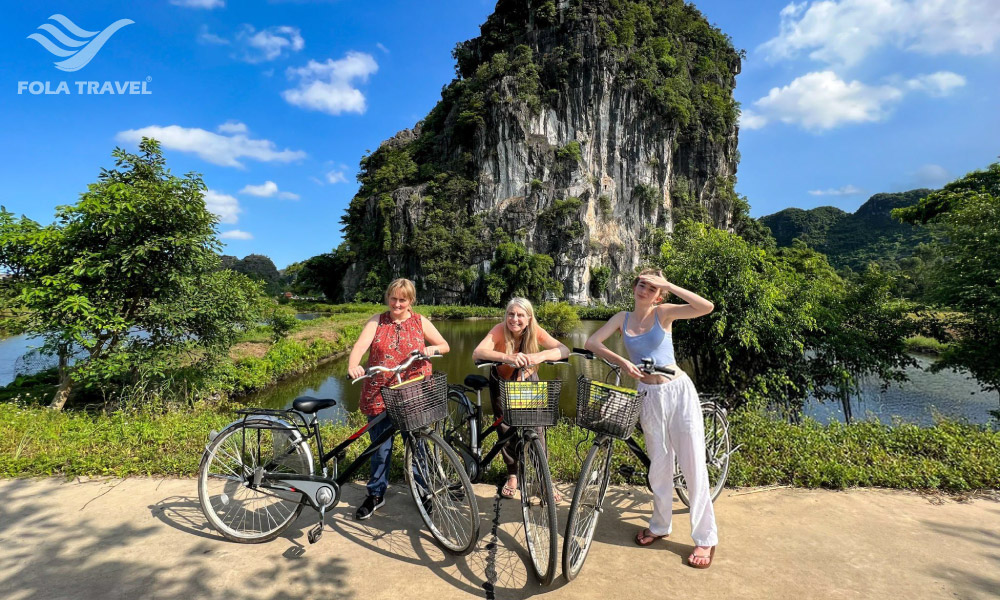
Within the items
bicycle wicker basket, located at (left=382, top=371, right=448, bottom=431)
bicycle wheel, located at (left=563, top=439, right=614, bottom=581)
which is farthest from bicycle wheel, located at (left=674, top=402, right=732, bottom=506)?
bicycle wicker basket, located at (left=382, top=371, right=448, bottom=431)

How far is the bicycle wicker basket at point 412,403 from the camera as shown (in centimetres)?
259

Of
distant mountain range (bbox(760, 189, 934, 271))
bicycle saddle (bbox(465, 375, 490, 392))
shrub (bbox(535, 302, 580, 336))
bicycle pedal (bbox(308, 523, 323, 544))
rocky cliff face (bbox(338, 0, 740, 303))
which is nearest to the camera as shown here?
bicycle pedal (bbox(308, 523, 323, 544))

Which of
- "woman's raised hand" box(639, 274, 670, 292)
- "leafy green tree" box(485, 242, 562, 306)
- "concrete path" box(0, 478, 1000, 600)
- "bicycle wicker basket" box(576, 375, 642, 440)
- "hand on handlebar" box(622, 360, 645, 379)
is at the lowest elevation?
"concrete path" box(0, 478, 1000, 600)

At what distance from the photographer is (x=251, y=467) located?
3066 mm

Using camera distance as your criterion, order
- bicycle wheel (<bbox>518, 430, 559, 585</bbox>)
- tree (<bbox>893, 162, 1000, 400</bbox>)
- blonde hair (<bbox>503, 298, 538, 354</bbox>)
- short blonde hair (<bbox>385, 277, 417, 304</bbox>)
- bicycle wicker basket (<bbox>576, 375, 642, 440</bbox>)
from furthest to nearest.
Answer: tree (<bbox>893, 162, 1000, 400</bbox>), short blonde hair (<bbox>385, 277, 417, 304</bbox>), blonde hair (<bbox>503, 298, 538, 354</bbox>), bicycle wicker basket (<bbox>576, 375, 642, 440</bbox>), bicycle wheel (<bbox>518, 430, 559, 585</bbox>)

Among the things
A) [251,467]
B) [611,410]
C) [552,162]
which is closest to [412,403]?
[611,410]

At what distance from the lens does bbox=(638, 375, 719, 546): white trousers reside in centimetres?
→ 261

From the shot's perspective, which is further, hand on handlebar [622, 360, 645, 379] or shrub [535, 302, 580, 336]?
shrub [535, 302, 580, 336]

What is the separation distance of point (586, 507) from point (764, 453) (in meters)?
2.33

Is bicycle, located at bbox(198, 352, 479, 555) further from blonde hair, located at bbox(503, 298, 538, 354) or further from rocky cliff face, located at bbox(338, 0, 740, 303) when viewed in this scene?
rocky cliff face, located at bbox(338, 0, 740, 303)

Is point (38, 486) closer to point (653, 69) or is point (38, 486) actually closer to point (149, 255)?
point (149, 255)

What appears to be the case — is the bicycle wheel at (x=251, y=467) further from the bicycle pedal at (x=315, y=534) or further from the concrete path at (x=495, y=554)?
the bicycle pedal at (x=315, y=534)

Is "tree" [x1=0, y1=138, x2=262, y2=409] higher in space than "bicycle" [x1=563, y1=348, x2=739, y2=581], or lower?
higher

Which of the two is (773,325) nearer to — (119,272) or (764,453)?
(764,453)
